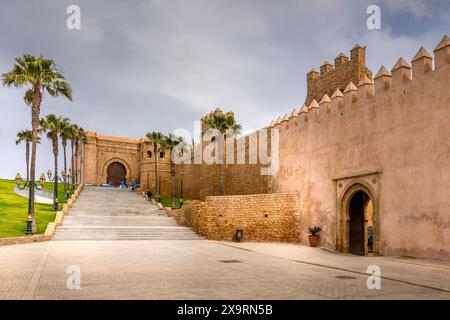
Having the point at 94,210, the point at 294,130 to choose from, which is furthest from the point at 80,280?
the point at 94,210

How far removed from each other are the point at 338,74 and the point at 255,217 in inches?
433

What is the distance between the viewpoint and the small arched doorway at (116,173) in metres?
56.9

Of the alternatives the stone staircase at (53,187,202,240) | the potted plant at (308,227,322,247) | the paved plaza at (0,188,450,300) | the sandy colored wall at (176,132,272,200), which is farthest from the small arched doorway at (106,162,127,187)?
the paved plaza at (0,188,450,300)

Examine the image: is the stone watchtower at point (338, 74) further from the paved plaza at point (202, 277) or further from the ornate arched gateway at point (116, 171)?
the ornate arched gateway at point (116, 171)

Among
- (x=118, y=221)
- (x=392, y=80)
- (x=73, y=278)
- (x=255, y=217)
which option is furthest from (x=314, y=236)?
(x=73, y=278)

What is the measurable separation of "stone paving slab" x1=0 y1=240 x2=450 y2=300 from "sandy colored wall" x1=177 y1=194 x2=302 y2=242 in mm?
7447

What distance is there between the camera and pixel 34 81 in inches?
832

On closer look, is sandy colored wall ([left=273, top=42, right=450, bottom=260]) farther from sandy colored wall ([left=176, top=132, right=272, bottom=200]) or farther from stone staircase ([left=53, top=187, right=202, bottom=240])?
stone staircase ([left=53, top=187, right=202, bottom=240])

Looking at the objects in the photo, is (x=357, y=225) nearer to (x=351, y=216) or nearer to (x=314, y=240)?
(x=351, y=216)

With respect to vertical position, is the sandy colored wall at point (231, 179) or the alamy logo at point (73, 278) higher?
the sandy colored wall at point (231, 179)

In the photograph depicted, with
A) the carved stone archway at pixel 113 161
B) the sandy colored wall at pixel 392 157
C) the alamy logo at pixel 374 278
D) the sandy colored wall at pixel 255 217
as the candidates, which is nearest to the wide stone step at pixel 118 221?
the sandy colored wall at pixel 255 217

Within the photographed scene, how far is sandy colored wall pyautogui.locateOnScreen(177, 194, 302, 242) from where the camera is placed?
21.0 meters

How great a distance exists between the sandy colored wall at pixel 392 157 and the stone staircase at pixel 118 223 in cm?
735

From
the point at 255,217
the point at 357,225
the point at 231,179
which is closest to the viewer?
the point at 357,225
